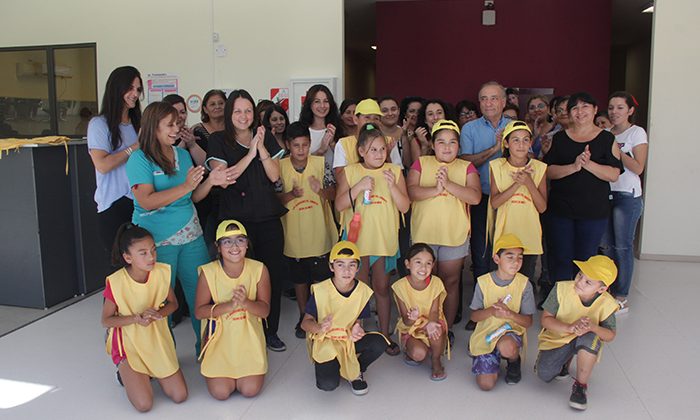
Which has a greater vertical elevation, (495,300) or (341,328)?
(495,300)

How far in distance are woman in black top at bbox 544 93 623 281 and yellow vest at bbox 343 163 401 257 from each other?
46.1 inches

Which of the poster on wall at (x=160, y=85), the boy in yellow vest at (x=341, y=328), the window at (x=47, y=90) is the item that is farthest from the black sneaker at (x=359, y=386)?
the window at (x=47, y=90)

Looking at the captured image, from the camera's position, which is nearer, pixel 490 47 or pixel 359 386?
pixel 359 386

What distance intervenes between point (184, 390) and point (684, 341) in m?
2.97

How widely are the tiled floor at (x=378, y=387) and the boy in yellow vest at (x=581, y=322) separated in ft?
0.46

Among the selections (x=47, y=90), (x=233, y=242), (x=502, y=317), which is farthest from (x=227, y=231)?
(x=47, y=90)

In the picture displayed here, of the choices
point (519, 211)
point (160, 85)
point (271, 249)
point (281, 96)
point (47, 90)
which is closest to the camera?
point (271, 249)

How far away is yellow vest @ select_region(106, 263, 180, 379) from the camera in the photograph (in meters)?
2.71

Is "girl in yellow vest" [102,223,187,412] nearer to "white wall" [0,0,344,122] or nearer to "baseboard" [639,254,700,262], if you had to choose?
"white wall" [0,0,344,122]

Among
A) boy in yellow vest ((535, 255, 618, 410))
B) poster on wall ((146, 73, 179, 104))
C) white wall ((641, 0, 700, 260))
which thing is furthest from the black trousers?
white wall ((641, 0, 700, 260))

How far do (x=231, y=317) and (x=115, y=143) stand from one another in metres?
1.18

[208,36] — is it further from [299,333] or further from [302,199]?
[299,333]

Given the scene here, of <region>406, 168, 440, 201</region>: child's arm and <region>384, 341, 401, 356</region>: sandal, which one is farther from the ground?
<region>406, 168, 440, 201</region>: child's arm

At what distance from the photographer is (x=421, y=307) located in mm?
3041
